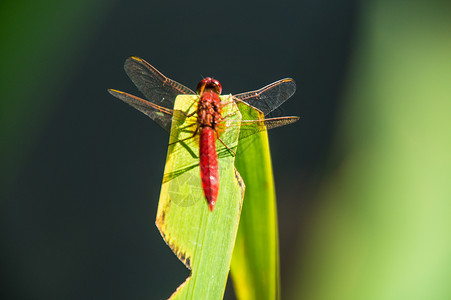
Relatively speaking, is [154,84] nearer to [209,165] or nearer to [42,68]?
[209,165]

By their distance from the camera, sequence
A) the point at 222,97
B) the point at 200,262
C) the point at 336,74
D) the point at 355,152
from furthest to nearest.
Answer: the point at 336,74, the point at 355,152, the point at 222,97, the point at 200,262

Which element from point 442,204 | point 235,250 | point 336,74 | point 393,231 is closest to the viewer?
point 235,250

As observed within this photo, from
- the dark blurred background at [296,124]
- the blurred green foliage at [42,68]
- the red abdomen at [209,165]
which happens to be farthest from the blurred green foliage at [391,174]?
the blurred green foliage at [42,68]

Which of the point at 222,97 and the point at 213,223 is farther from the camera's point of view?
the point at 222,97

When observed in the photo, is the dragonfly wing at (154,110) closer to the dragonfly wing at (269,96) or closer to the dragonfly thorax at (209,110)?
the dragonfly thorax at (209,110)

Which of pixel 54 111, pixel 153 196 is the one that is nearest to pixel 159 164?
pixel 153 196

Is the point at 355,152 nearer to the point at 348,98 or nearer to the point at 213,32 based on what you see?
the point at 348,98
